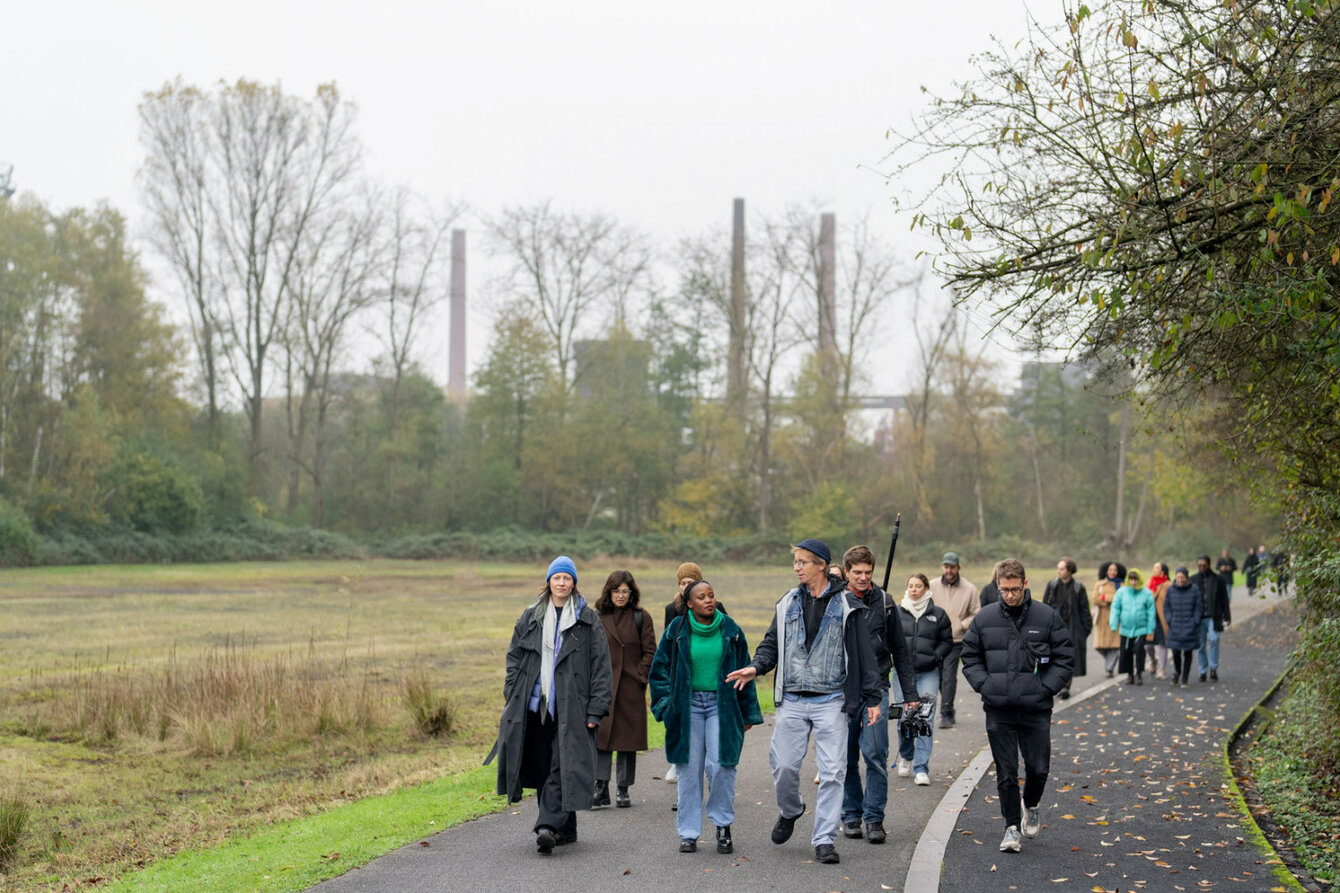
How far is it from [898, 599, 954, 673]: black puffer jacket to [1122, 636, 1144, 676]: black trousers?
7.18 meters

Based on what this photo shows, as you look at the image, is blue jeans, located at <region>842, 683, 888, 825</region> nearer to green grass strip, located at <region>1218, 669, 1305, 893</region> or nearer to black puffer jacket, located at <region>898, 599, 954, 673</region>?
green grass strip, located at <region>1218, 669, 1305, 893</region>

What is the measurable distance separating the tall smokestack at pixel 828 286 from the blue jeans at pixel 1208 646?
155ft

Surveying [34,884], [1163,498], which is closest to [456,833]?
[34,884]

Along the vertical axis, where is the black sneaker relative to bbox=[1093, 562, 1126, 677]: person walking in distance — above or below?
below

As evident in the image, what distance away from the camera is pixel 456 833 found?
8.67 meters

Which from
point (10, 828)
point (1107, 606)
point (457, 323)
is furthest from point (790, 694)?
point (457, 323)

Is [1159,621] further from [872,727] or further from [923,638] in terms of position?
[872,727]

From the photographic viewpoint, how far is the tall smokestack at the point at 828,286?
65.4 m

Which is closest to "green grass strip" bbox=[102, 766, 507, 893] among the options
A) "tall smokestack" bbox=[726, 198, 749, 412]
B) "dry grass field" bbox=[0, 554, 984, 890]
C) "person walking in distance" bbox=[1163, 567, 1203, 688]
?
"dry grass field" bbox=[0, 554, 984, 890]

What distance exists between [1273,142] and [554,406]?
59888mm

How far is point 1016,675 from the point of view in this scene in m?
7.96

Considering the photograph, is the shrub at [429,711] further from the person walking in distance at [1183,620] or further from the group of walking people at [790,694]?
the person walking in distance at [1183,620]

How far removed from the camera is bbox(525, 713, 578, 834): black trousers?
7.93 m

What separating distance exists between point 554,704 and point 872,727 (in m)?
2.18
